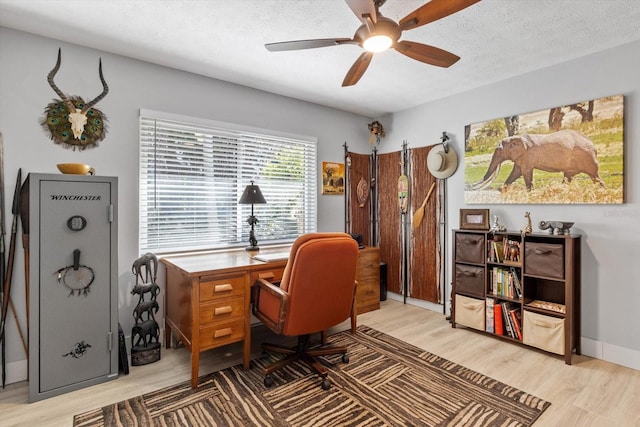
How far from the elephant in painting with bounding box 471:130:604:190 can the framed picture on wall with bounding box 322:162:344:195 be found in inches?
66.8

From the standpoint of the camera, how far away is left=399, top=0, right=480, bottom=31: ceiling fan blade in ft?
5.03

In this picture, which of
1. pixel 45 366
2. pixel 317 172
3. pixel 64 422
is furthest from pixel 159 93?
pixel 64 422

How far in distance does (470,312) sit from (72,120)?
3910mm

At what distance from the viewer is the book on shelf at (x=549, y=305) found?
2.65 metres

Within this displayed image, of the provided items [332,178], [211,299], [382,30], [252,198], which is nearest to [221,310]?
[211,299]

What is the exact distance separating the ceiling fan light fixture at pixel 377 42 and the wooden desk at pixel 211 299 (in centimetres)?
168

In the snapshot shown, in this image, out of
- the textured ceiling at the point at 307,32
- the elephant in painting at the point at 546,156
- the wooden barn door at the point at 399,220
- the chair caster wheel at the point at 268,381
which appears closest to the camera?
the textured ceiling at the point at 307,32

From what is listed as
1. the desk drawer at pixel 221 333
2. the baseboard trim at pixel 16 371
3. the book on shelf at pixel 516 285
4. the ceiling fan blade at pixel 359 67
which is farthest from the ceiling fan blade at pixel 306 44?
the baseboard trim at pixel 16 371

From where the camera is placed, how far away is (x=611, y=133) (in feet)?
8.41

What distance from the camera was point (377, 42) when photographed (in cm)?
186

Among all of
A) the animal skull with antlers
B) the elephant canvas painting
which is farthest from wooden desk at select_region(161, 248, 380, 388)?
the elephant canvas painting

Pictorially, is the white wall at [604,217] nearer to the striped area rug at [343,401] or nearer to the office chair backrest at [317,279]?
the striped area rug at [343,401]

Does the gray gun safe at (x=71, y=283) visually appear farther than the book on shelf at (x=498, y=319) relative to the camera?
No

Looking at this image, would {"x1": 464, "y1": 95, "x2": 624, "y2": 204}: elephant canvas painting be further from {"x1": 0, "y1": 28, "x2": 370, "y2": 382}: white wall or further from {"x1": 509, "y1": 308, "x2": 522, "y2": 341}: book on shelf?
{"x1": 0, "y1": 28, "x2": 370, "y2": 382}: white wall
